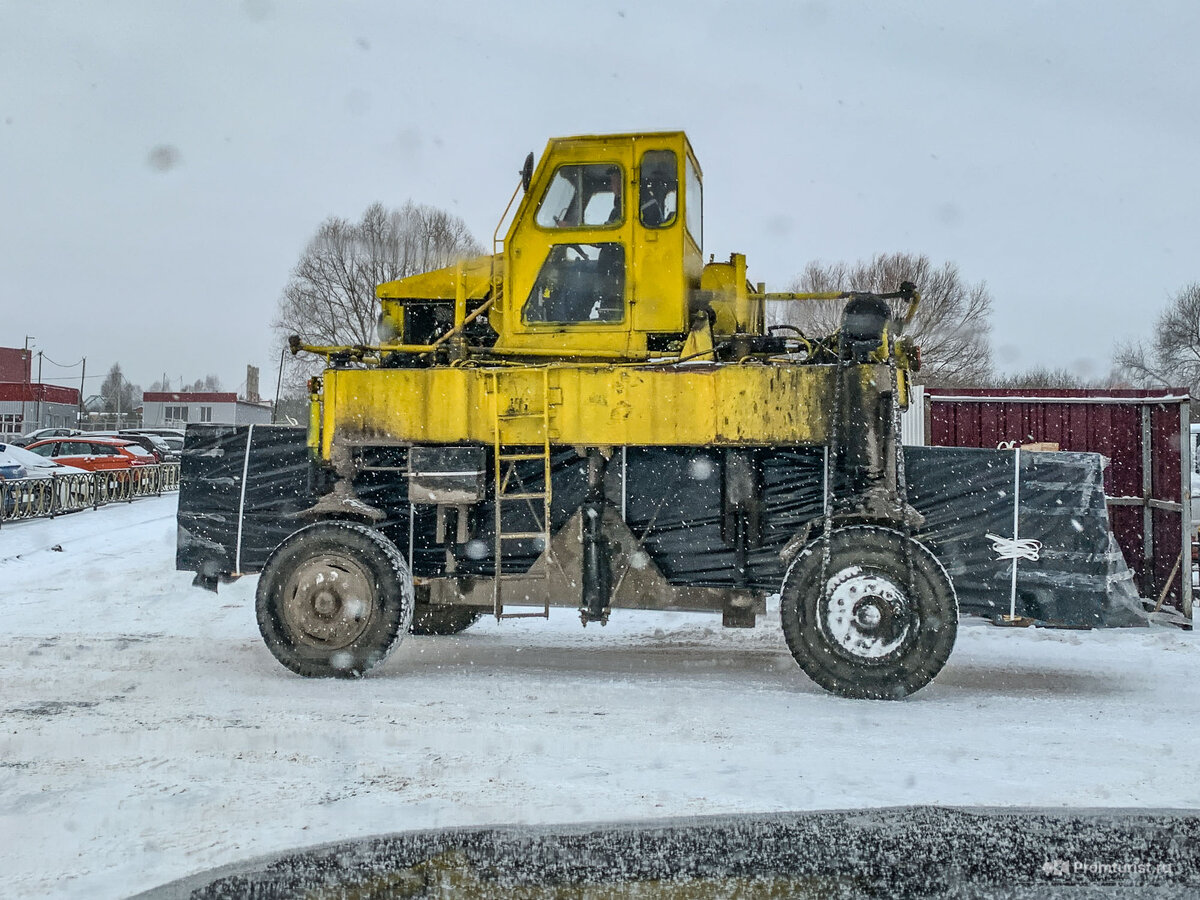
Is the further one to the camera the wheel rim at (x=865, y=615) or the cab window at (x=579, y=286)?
the cab window at (x=579, y=286)

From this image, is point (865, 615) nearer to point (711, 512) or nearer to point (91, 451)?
point (711, 512)

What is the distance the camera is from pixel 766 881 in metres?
3.52

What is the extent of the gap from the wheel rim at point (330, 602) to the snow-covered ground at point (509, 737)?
0.36 m

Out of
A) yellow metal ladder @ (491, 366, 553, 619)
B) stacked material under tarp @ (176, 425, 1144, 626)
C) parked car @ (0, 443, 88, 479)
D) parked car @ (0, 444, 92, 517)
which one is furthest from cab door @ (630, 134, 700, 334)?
parked car @ (0, 443, 88, 479)

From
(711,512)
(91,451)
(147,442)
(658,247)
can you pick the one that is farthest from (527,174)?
(147,442)

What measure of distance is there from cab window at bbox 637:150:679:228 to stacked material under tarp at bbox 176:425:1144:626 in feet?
5.59

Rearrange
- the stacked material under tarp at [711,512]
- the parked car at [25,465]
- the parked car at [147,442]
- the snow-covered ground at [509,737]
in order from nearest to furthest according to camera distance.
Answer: the snow-covered ground at [509,737] < the stacked material under tarp at [711,512] < the parked car at [25,465] < the parked car at [147,442]

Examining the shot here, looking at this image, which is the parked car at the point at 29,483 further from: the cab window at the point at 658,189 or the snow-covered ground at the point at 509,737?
the cab window at the point at 658,189

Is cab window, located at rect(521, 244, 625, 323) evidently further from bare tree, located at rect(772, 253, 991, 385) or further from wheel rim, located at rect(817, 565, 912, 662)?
bare tree, located at rect(772, 253, 991, 385)

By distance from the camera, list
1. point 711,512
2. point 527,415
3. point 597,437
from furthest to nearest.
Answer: point 711,512, point 527,415, point 597,437

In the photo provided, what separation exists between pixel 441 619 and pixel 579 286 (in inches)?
129

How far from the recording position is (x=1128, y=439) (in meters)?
10.7

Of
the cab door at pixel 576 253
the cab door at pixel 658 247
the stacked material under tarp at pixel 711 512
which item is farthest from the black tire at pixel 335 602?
the cab door at pixel 658 247

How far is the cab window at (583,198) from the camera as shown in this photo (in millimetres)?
7145
